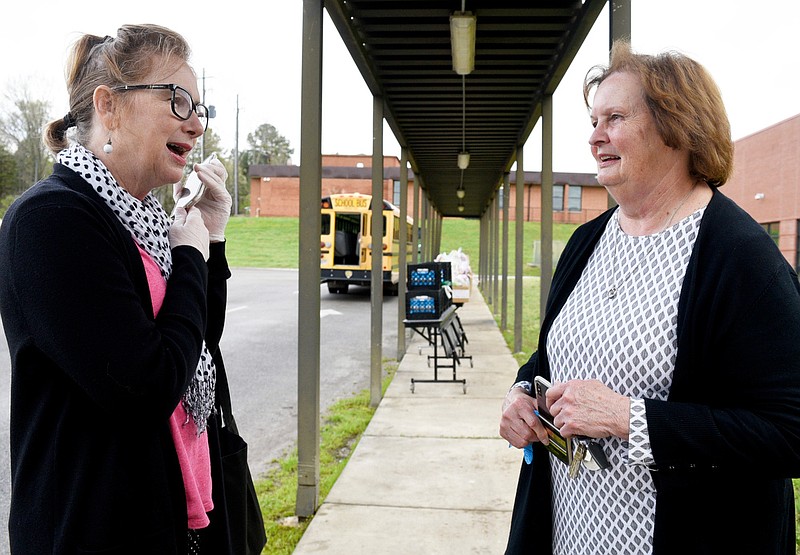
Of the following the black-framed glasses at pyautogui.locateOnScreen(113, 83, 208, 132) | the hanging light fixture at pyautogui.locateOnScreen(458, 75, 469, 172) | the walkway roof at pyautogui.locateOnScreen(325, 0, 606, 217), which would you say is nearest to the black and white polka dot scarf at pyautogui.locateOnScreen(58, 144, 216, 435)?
the black-framed glasses at pyautogui.locateOnScreen(113, 83, 208, 132)

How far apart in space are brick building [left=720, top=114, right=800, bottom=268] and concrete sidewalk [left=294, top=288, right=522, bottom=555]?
19515 mm

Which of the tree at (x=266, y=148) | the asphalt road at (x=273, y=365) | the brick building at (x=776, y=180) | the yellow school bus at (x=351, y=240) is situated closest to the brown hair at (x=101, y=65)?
the asphalt road at (x=273, y=365)

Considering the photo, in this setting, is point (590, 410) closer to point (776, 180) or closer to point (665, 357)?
point (665, 357)

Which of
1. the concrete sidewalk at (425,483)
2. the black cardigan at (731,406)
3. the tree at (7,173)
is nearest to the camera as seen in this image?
the black cardigan at (731,406)

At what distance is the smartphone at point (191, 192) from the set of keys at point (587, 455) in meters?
1.17

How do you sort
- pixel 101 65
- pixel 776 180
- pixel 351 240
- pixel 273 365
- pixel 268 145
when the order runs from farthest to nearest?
1. pixel 268 145
2. pixel 776 180
3. pixel 351 240
4. pixel 273 365
5. pixel 101 65

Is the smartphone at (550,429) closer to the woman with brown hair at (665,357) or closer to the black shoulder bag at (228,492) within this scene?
the woman with brown hair at (665,357)

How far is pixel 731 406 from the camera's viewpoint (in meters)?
1.51

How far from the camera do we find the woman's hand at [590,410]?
1.55 meters

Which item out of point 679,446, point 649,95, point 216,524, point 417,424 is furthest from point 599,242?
point 417,424

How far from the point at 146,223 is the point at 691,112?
1.36 meters

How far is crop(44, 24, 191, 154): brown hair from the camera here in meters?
1.61

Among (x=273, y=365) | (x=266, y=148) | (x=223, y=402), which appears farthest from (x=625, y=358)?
(x=266, y=148)

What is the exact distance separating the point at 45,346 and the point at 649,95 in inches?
60.2
